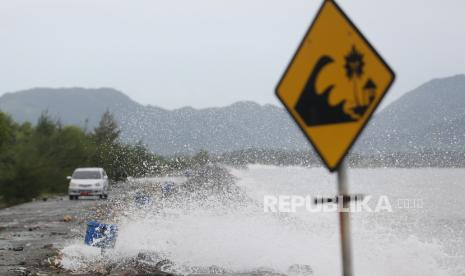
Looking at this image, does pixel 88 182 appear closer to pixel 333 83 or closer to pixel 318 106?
pixel 318 106

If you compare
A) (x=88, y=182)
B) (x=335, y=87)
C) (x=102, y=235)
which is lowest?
(x=102, y=235)

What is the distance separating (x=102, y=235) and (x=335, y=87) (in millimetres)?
9616

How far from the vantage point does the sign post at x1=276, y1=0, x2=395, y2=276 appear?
14.1 feet

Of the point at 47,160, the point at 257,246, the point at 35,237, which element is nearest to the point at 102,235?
the point at 257,246

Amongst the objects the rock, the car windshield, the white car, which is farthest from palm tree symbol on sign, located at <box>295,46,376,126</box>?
the car windshield

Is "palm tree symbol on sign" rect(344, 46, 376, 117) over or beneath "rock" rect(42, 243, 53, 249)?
over

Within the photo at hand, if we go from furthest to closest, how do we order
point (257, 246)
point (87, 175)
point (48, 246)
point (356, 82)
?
point (87, 175), point (257, 246), point (48, 246), point (356, 82)

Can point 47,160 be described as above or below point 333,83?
above

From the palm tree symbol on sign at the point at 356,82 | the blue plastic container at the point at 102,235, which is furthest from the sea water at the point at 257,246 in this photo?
the palm tree symbol on sign at the point at 356,82

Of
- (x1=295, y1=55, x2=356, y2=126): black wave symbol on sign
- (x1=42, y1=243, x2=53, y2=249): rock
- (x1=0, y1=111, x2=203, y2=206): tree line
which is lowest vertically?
(x1=42, y1=243, x2=53, y2=249): rock

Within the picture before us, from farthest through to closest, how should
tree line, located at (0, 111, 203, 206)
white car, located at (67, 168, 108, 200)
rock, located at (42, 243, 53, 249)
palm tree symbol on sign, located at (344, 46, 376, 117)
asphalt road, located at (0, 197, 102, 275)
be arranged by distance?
tree line, located at (0, 111, 203, 206) < white car, located at (67, 168, 108, 200) < rock, located at (42, 243, 53, 249) < asphalt road, located at (0, 197, 102, 275) < palm tree symbol on sign, located at (344, 46, 376, 117)

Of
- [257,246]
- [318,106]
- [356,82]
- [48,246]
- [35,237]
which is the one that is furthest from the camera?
[35,237]

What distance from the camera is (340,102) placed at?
4379 mm

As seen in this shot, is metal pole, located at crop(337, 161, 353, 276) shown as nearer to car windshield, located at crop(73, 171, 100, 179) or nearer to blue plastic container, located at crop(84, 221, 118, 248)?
blue plastic container, located at crop(84, 221, 118, 248)
